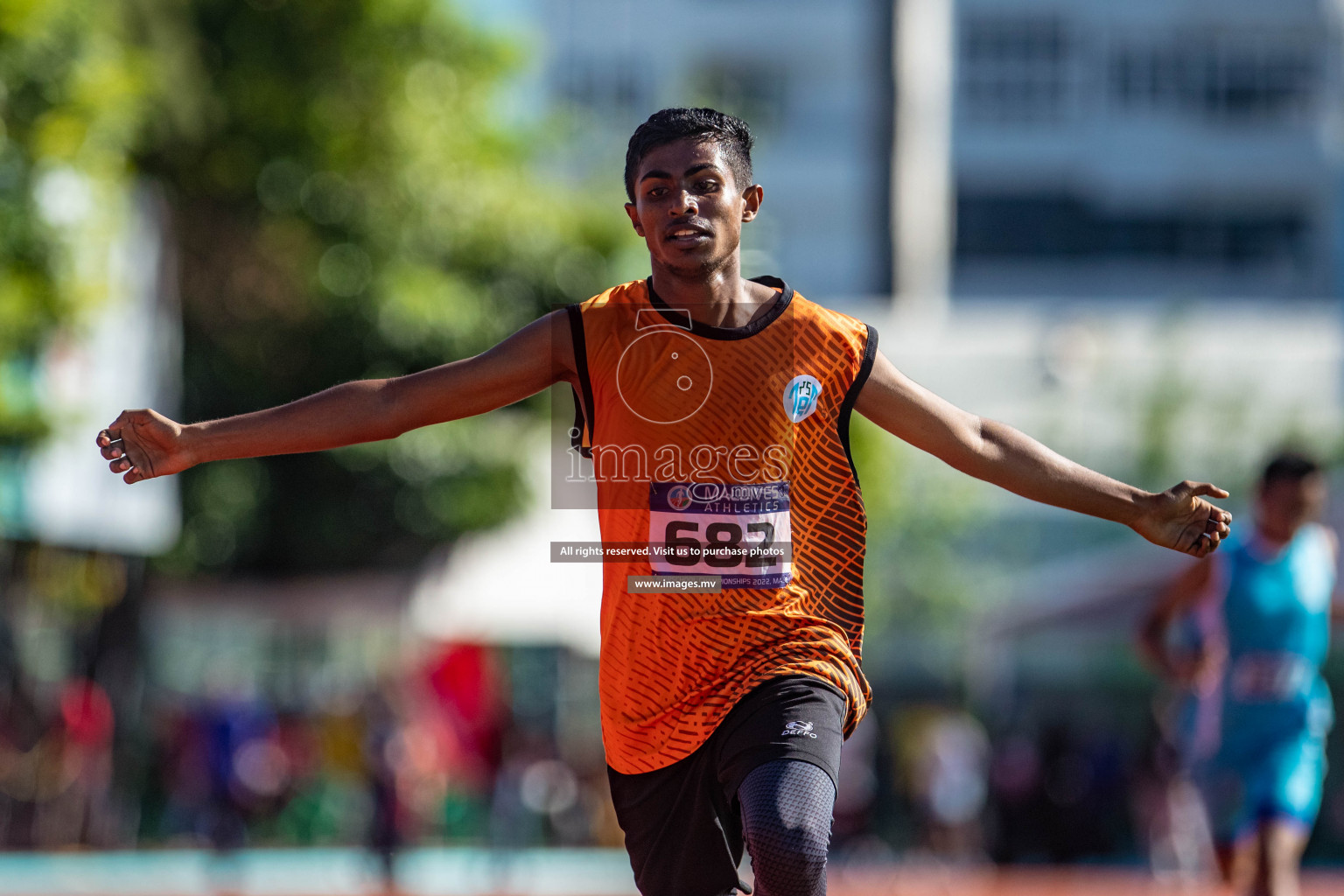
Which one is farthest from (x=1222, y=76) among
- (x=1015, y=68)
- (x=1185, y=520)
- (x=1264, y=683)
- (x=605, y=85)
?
(x=1185, y=520)

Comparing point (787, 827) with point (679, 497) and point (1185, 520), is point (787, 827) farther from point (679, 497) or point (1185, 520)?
point (1185, 520)

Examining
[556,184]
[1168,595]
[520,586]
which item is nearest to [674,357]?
[1168,595]

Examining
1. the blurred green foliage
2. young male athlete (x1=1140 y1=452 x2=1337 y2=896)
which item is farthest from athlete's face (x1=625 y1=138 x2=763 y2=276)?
the blurred green foliage

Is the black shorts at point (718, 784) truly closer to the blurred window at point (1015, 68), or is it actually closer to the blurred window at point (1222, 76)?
the blurred window at point (1015, 68)

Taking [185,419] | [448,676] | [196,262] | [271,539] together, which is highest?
[196,262]

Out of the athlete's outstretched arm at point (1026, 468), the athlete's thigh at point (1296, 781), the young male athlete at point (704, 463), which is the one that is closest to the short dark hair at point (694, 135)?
the young male athlete at point (704, 463)

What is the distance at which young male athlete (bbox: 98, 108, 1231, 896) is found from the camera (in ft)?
12.7

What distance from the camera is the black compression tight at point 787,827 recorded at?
11.8 feet

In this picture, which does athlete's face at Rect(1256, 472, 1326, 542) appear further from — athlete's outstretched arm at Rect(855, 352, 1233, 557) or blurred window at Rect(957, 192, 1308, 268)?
blurred window at Rect(957, 192, 1308, 268)

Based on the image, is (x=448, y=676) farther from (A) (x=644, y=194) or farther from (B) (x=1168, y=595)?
(A) (x=644, y=194)

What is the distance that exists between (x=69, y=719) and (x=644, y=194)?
681 inches

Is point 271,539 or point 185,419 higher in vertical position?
point 185,419

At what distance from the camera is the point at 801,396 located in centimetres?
394

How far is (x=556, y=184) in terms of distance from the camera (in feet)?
78.7
